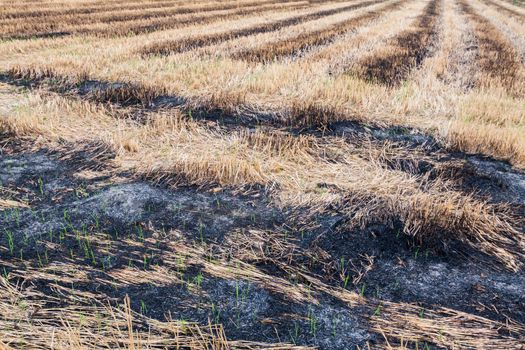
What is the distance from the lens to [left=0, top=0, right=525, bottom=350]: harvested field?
2145mm

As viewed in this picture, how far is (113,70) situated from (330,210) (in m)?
5.11

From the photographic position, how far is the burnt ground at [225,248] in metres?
2.20

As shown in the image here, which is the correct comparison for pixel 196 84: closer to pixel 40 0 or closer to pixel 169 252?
pixel 169 252

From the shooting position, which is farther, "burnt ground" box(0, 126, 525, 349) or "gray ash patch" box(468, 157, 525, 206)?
"gray ash patch" box(468, 157, 525, 206)

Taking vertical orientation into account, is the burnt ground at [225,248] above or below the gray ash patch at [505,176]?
below

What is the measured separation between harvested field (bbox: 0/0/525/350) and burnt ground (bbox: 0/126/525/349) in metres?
0.01

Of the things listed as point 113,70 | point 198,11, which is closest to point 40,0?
point 198,11

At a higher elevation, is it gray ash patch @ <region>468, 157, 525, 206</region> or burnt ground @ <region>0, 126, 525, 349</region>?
gray ash patch @ <region>468, 157, 525, 206</region>

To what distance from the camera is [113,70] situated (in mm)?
7035

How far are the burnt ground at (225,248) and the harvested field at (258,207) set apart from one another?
1 centimetres

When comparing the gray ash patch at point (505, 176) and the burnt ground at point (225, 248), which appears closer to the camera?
the burnt ground at point (225, 248)

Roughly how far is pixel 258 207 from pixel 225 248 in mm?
607

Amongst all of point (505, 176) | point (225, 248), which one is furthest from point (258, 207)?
point (505, 176)

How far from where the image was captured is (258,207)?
10.7ft
